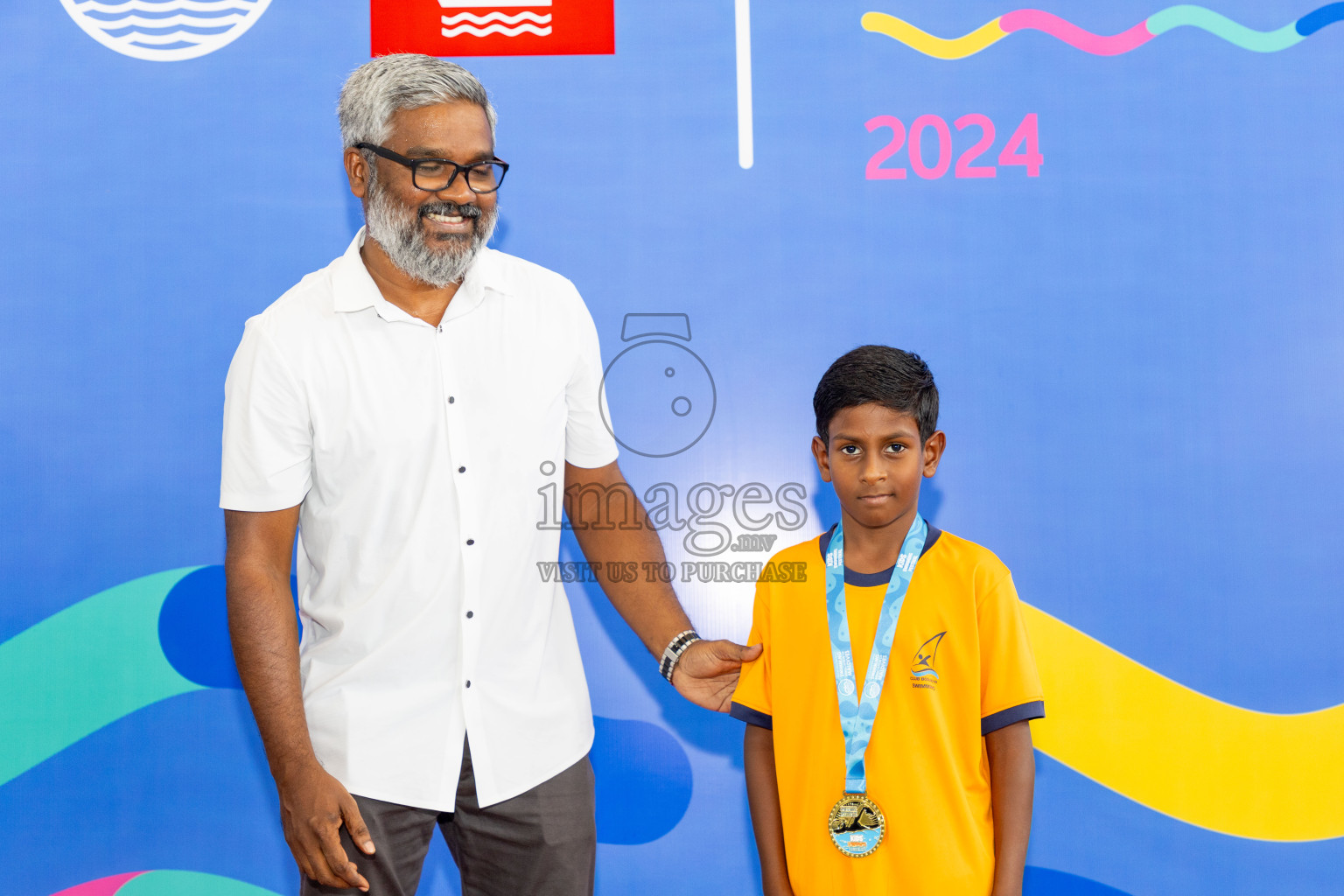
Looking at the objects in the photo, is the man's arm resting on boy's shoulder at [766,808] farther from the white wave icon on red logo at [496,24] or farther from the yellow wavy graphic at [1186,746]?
the white wave icon on red logo at [496,24]

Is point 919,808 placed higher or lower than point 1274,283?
lower

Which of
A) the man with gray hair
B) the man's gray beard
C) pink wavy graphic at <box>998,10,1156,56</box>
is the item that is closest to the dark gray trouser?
the man with gray hair

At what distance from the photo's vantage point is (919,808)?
1.60 meters

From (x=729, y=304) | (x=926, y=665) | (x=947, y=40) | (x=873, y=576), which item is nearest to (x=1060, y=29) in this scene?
(x=947, y=40)

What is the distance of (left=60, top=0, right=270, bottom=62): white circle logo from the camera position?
8.02ft

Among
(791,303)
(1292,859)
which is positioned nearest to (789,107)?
(791,303)

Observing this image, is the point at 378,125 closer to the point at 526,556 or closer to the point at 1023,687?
the point at 526,556

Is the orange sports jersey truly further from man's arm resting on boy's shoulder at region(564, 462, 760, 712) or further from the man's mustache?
the man's mustache

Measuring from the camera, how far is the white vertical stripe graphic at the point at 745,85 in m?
2.45

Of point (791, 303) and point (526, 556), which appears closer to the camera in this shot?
point (526, 556)

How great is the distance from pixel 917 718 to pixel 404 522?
92 cm

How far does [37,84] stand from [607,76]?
1.39 meters

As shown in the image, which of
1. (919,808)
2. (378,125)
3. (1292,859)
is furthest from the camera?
(1292,859)

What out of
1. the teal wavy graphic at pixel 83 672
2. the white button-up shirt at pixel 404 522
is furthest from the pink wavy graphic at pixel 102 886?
the white button-up shirt at pixel 404 522
